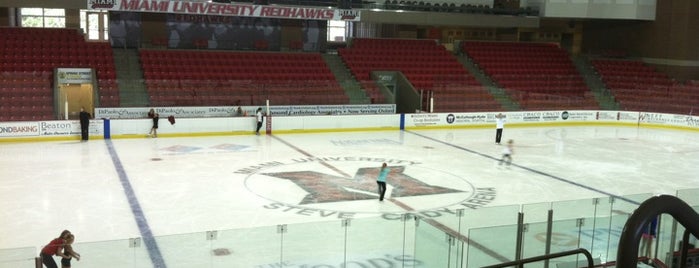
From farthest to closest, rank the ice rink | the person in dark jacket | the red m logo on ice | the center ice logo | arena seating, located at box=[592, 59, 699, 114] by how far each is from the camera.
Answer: arena seating, located at box=[592, 59, 699, 114]
the person in dark jacket
the red m logo on ice
the center ice logo
the ice rink

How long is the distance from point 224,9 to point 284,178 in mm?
15638

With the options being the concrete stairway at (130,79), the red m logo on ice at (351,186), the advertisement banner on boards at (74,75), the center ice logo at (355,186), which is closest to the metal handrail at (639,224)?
the center ice logo at (355,186)

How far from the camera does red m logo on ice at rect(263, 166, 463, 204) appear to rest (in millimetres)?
14641

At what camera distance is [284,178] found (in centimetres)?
1647

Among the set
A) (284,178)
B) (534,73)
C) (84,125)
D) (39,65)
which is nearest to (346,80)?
(534,73)

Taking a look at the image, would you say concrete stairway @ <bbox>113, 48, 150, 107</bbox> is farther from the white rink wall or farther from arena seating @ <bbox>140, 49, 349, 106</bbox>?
the white rink wall

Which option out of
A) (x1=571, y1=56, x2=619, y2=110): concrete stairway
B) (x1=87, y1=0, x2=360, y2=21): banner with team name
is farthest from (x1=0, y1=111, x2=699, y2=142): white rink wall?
(x1=87, y1=0, x2=360, y2=21): banner with team name

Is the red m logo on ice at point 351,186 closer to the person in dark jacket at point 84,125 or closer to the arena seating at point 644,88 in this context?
the person in dark jacket at point 84,125

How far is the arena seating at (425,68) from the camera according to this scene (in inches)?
1189

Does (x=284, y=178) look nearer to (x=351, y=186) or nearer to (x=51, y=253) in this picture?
(x=351, y=186)

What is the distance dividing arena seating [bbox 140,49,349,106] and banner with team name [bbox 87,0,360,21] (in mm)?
2212

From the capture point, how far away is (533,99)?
31.5m

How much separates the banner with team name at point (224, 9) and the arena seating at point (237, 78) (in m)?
2.21

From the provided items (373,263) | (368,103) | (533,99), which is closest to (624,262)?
(373,263)
